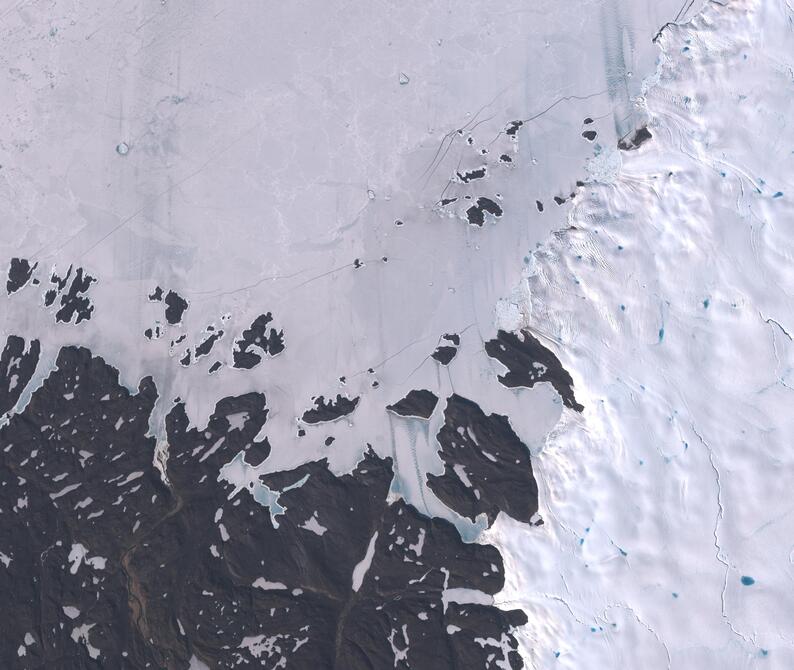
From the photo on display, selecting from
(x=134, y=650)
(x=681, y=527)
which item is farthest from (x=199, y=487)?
(x=681, y=527)

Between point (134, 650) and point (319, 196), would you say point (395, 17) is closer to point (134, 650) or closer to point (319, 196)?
point (319, 196)

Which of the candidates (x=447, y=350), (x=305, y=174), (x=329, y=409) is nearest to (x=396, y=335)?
(x=447, y=350)

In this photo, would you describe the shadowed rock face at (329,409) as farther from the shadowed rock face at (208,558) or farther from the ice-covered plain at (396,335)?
the shadowed rock face at (208,558)

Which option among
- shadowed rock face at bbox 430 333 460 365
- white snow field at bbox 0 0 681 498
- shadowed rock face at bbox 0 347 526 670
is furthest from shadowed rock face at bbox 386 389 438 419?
shadowed rock face at bbox 0 347 526 670

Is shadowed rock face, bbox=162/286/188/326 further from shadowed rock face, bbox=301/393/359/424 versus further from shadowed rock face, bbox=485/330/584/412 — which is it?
shadowed rock face, bbox=485/330/584/412

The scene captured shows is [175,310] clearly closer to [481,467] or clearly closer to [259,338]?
[259,338]

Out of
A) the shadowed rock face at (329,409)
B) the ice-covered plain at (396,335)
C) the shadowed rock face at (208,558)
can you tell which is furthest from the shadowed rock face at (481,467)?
the shadowed rock face at (329,409)
